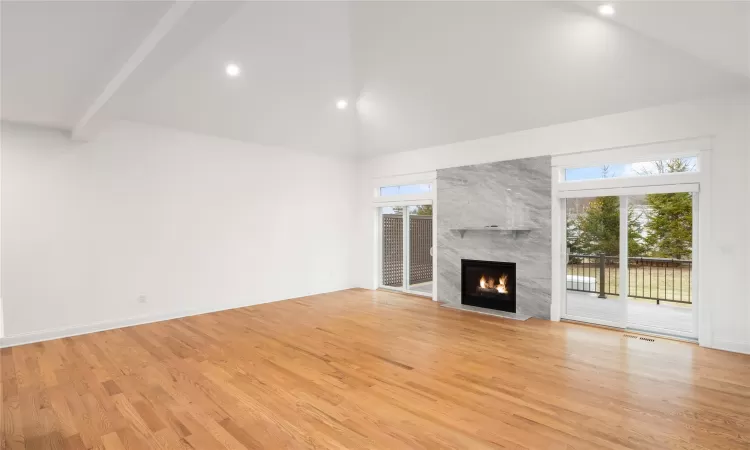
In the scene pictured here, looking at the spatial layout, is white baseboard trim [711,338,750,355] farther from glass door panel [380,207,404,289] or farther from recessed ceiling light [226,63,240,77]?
recessed ceiling light [226,63,240,77]

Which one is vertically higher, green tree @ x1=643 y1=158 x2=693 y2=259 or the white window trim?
the white window trim

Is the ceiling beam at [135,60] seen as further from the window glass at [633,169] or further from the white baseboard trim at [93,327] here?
the window glass at [633,169]

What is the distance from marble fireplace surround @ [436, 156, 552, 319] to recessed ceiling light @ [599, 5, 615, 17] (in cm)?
247

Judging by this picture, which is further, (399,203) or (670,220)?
(399,203)

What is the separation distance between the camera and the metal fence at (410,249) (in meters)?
7.51

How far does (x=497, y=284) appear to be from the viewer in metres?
6.09

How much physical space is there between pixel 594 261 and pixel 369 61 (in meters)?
4.14

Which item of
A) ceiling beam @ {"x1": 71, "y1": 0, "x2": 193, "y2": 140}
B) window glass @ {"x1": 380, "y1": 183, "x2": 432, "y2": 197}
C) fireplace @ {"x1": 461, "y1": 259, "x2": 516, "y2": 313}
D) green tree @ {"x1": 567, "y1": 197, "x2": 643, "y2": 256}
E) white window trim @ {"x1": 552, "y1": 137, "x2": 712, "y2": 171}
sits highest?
ceiling beam @ {"x1": 71, "y1": 0, "x2": 193, "y2": 140}

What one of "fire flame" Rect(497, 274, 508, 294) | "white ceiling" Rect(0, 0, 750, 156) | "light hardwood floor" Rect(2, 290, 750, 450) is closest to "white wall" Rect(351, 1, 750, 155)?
"white ceiling" Rect(0, 0, 750, 156)

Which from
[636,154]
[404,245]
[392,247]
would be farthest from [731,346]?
[392,247]

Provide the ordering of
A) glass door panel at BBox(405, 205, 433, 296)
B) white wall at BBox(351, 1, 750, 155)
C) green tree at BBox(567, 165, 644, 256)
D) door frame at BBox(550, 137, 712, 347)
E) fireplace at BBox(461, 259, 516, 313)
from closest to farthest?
white wall at BBox(351, 1, 750, 155), door frame at BBox(550, 137, 712, 347), green tree at BBox(567, 165, 644, 256), fireplace at BBox(461, 259, 516, 313), glass door panel at BBox(405, 205, 433, 296)

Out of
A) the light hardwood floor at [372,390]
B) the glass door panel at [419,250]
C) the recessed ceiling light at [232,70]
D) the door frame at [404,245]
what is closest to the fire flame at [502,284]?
the light hardwood floor at [372,390]

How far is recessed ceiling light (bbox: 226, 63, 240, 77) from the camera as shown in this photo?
4.50 metres

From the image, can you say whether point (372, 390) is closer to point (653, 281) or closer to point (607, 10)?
point (607, 10)
